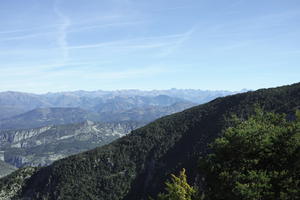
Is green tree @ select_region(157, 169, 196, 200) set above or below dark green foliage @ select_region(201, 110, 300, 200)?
below

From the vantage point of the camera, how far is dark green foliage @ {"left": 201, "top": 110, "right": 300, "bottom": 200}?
3228cm

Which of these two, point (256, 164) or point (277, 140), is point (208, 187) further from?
point (277, 140)

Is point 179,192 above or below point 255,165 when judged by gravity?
below

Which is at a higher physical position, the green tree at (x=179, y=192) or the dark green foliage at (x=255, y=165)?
the dark green foliage at (x=255, y=165)

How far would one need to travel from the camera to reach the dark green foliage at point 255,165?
32.3 metres

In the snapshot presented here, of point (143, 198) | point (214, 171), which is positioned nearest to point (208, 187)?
point (214, 171)

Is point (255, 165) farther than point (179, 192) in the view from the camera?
No

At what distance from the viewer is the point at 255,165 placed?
36.7 m

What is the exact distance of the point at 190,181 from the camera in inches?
6476

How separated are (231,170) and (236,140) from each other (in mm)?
3154

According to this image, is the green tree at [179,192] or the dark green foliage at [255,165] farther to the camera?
the green tree at [179,192]

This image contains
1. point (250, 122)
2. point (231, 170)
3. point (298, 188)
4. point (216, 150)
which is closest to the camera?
point (298, 188)

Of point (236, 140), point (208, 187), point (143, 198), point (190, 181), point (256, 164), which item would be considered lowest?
point (143, 198)

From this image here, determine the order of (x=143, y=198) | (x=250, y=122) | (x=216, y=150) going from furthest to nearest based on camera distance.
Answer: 1. (x=143, y=198)
2. (x=250, y=122)
3. (x=216, y=150)
